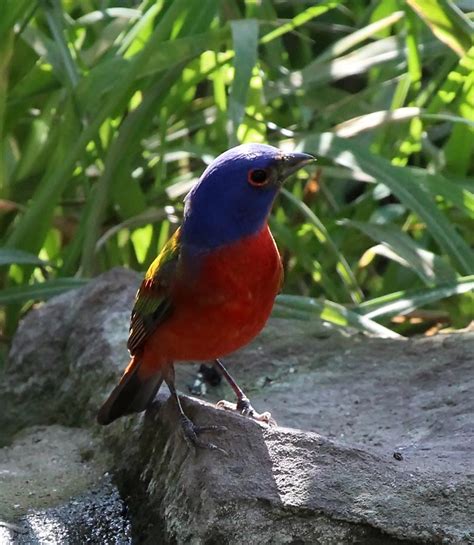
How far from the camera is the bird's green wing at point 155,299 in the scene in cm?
268

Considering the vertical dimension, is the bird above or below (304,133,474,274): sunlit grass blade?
above

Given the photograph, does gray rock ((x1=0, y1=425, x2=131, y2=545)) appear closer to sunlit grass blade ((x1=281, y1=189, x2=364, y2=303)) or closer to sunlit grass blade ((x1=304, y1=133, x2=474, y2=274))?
sunlit grass blade ((x1=281, y1=189, x2=364, y2=303))

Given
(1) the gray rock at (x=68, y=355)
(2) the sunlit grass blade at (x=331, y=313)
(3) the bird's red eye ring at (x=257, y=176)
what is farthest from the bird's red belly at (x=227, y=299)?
(2) the sunlit grass blade at (x=331, y=313)

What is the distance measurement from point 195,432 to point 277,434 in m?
0.18

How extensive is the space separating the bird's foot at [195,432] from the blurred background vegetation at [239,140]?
47.8 inches

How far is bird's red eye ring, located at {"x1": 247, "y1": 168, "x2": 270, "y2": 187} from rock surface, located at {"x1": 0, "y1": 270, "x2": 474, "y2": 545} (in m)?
0.54

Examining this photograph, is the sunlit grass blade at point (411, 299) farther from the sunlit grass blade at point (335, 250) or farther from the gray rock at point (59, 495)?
the gray rock at point (59, 495)

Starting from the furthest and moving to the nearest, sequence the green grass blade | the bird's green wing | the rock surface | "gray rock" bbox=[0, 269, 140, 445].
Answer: the green grass blade → "gray rock" bbox=[0, 269, 140, 445] → the bird's green wing → the rock surface

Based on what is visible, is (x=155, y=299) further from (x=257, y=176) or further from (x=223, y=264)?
(x=257, y=176)

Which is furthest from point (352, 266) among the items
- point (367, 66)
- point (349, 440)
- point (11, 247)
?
point (349, 440)

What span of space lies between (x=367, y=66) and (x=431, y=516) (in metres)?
2.45

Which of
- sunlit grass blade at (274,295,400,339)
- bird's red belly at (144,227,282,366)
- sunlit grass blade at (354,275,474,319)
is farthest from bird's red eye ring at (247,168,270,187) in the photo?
sunlit grass blade at (354,275,474,319)

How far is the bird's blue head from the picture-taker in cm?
259

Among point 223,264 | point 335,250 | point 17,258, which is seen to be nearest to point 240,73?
point 335,250
